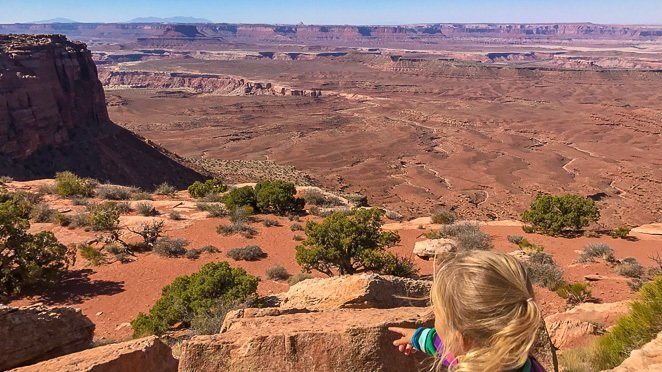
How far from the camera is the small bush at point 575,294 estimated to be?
10.4 metres

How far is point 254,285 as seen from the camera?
926cm

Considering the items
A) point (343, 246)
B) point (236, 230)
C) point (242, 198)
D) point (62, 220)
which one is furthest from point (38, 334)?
point (242, 198)

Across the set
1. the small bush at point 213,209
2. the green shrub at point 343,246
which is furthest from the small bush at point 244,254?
the small bush at point 213,209

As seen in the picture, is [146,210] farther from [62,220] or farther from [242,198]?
[242,198]

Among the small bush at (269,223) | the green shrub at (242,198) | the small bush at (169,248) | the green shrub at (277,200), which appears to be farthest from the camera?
the green shrub at (242,198)

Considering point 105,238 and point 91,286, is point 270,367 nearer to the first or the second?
point 91,286

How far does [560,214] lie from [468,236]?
5.02 m

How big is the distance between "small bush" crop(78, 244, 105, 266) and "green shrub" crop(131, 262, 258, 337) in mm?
4450

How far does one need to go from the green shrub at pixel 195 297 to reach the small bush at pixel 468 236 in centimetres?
732

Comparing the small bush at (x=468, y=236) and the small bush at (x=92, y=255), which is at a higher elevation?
the small bush at (x=92, y=255)

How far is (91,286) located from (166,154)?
1257 inches

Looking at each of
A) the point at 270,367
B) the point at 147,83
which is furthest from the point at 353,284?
the point at 147,83

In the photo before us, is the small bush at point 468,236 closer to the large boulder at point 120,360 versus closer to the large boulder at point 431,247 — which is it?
the large boulder at point 431,247

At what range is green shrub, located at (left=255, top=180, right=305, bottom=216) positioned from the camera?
19656mm
